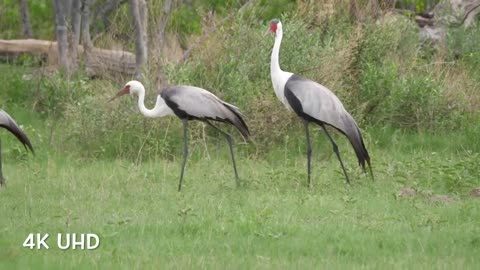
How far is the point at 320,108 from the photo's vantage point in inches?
424

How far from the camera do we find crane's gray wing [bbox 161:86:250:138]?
10750mm

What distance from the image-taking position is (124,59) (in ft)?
51.7

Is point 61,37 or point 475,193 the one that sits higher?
point 61,37

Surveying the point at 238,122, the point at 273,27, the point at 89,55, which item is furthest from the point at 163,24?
the point at 238,122

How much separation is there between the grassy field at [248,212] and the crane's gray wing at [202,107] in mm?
599

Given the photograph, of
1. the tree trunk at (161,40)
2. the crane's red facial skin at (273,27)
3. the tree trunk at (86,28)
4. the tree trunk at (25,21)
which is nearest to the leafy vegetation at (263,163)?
the tree trunk at (161,40)

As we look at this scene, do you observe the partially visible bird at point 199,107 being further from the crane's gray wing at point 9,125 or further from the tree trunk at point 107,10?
the tree trunk at point 107,10

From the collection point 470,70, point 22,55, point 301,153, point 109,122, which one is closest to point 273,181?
point 301,153

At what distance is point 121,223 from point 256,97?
16.1ft

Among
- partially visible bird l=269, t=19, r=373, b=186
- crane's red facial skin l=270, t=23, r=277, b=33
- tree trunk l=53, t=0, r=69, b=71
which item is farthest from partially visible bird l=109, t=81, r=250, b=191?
tree trunk l=53, t=0, r=69, b=71

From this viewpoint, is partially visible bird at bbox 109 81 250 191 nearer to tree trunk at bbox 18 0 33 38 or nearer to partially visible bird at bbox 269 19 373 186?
partially visible bird at bbox 269 19 373 186

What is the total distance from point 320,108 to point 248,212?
91.2 inches

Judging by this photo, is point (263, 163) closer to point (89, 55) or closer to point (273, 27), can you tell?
point (273, 27)

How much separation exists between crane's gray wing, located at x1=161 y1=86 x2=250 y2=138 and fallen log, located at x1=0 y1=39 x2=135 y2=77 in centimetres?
396
